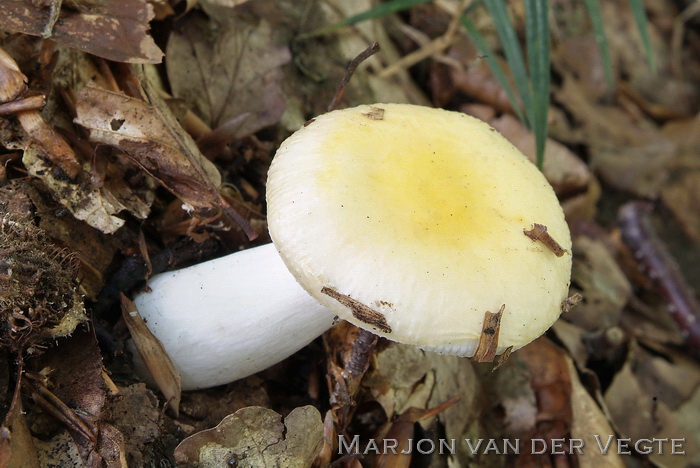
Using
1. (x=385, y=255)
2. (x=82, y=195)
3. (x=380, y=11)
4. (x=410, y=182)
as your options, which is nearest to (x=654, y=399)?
(x=410, y=182)

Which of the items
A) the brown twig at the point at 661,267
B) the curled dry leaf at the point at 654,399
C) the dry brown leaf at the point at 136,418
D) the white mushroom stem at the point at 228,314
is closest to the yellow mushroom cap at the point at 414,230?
the white mushroom stem at the point at 228,314

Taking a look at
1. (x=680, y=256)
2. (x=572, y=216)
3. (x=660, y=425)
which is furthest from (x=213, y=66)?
(x=680, y=256)

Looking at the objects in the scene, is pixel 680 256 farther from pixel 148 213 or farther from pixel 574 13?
pixel 148 213

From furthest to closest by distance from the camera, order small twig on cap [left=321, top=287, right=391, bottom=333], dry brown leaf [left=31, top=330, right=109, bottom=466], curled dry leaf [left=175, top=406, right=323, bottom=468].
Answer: curled dry leaf [left=175, top=406, right=323, bottom=468]
dry brown leaf [left=31, top=330, right=109, bottom=466]
small twig on cap [left=321, top=287, right=391, bottom=333]

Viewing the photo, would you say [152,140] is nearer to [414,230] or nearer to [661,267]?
[414,230]

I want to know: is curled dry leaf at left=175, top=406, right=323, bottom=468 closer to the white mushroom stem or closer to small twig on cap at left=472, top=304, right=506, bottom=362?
the white mushroom stem

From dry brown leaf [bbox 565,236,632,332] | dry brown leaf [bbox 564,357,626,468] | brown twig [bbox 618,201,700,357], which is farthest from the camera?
brown twig [bbox 618,201,700,357]

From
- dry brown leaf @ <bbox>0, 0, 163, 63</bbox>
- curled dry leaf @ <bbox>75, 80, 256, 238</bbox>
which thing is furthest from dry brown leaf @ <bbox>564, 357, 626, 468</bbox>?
dry brown leaf @ <bbox>0, 0, 163, 63</bbox>
